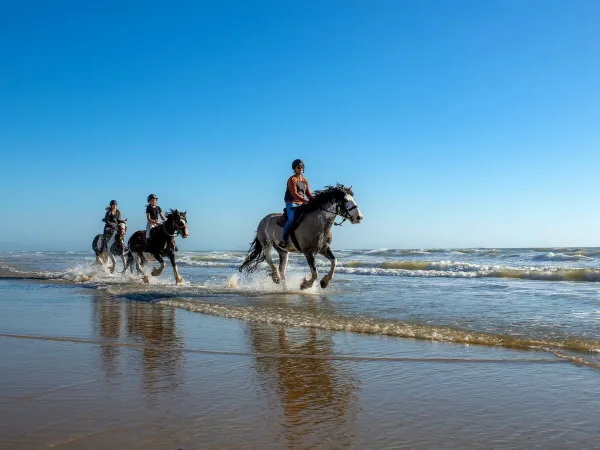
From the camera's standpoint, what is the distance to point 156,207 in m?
14.5

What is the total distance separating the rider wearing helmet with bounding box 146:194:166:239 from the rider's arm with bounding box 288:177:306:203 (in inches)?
173

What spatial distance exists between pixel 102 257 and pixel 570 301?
14.3 metres

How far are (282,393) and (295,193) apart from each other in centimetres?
820

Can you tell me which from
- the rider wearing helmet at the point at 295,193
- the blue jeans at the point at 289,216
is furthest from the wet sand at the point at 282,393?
the rider wearing helmet at the point at 295,193

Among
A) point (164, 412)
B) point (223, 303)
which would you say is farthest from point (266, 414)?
point (223, 303)

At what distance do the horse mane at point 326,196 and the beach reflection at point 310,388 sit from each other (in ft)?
17.4

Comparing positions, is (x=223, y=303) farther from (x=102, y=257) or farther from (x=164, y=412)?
(x=102, y=257)

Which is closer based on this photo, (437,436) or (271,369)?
(437,436)

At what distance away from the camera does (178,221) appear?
13703 mm

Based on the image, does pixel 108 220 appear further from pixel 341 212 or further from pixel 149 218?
pixel 341 212

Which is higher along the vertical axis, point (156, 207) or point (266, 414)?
point (156, 207)

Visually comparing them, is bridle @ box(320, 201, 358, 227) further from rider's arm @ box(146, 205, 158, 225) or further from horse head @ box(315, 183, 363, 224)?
rider's arm @ box(146, 205, 158, 225)

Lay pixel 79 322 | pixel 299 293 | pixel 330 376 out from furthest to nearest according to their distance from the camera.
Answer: pixel 299 293
pixel 79 322
pixel 330 376

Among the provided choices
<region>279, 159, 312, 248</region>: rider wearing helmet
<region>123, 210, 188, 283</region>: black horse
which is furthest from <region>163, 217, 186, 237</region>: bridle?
<region>279, 159, 312, 248</region>: rider wearing helmet
